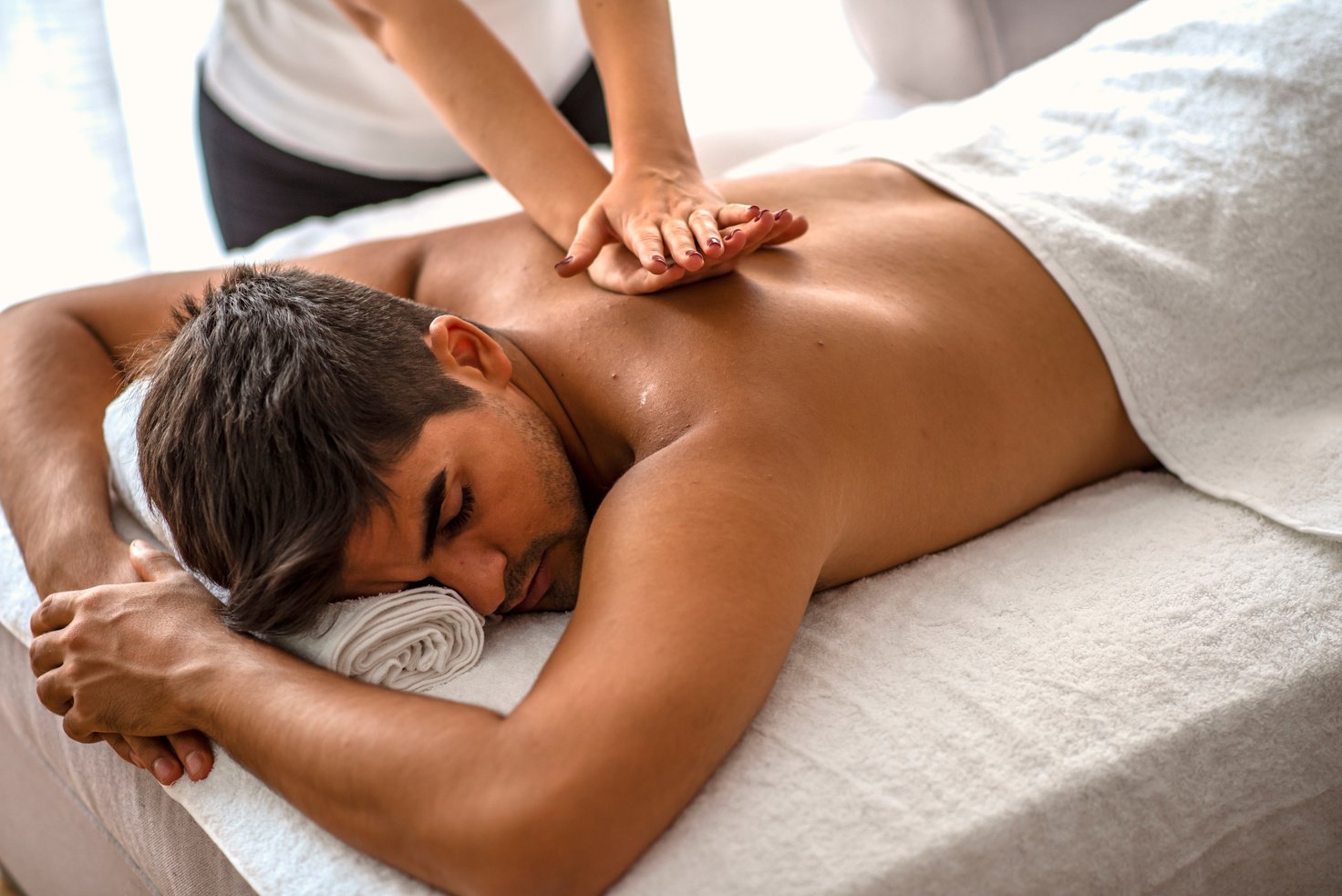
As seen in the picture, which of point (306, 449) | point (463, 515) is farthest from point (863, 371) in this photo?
point (306, 449)

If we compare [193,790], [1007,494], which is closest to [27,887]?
[193,790]

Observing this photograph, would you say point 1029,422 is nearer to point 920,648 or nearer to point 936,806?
point 920,648

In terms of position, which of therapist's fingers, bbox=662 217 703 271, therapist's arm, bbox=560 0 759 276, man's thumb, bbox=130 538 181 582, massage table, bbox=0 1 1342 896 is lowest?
massage table, bbox=0 1 1342 896

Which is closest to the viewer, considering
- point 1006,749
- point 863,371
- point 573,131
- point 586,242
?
point 1006,749

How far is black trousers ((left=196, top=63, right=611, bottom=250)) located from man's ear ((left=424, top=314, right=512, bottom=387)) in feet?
4.00

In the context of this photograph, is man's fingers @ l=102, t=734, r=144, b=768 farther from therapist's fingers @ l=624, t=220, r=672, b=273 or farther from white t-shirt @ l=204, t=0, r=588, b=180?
white t-shirt @ l=204, t=0, r=588, b=180

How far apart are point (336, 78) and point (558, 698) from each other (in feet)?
5.58

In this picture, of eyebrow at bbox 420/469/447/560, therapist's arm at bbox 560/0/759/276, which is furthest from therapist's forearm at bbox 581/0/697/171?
eyebrow at bbox 420/469/447/560

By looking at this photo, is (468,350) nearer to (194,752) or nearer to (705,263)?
(705,263)

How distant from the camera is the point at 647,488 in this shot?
1015mm

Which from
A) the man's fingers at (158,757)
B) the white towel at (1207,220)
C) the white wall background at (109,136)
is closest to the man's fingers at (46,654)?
the man's fingers at (158,757)

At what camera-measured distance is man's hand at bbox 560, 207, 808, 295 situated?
115 centimetres

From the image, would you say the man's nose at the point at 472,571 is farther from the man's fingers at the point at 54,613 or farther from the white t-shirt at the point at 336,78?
the white t-shirt at the point at 336,78

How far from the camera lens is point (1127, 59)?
4.99ft
